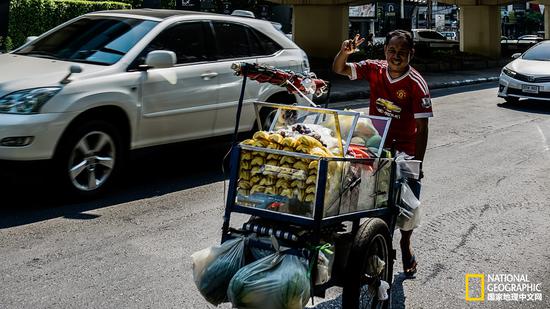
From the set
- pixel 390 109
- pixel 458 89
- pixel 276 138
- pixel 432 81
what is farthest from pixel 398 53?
pixel 432 81

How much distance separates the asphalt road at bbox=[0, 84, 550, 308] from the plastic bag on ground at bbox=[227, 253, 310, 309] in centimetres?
116

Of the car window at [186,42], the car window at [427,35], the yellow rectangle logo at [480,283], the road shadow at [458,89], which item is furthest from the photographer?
the car window at [427,35]

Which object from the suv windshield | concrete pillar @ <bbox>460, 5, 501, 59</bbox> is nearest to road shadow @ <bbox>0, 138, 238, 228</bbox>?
the suv windshield

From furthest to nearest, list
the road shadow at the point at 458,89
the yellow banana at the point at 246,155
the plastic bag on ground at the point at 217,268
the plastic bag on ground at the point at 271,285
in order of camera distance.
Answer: the road shadow at the point at 458,89 < the yellow banana at the point at 246,155 < the plastic bag on ground at the point at 217,268 < the plastic bag on ground at the point at 271,285

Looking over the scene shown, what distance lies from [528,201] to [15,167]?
5.14 m

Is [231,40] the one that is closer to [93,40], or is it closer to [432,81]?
[93,40]

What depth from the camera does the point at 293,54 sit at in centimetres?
942

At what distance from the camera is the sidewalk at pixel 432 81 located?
A: 17109mm

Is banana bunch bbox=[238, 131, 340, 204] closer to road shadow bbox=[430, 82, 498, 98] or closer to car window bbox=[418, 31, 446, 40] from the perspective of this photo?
road shadow bbox=[430, 82, 498, 98]

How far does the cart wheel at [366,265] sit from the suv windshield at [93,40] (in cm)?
422

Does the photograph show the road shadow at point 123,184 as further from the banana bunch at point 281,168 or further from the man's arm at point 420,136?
the man's arm at point 420,136

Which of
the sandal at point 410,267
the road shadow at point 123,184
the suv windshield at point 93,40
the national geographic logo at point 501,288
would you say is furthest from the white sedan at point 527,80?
the sandal at point 410,267

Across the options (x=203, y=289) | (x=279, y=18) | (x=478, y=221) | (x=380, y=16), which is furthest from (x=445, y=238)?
(x=380, y=16)

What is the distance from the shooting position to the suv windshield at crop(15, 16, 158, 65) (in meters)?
7.50
